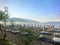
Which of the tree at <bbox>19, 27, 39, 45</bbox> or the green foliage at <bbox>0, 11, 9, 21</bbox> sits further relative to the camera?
the green foliage at <bbox>0, 11, 9, 21</bbox>

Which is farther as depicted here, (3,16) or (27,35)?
(3,16)

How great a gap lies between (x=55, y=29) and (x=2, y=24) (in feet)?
4.17

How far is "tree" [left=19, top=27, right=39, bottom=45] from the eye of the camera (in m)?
5.39

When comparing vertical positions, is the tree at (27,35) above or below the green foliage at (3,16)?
below

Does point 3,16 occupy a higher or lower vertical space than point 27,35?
higher

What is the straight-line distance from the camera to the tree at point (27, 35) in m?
5.39

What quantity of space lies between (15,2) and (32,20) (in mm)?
599

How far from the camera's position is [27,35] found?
540 cm

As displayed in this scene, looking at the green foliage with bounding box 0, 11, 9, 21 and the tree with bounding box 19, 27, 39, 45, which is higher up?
the green foliage with bounding box 0, 11, 9, 21

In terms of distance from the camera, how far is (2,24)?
219 inches

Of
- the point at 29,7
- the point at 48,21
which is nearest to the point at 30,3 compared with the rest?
the point at 29,7

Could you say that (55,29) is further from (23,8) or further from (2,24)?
(2,24)

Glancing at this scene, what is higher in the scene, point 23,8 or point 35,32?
point 23,8

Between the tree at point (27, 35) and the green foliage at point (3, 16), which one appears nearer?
the tree at point (27, 35)
